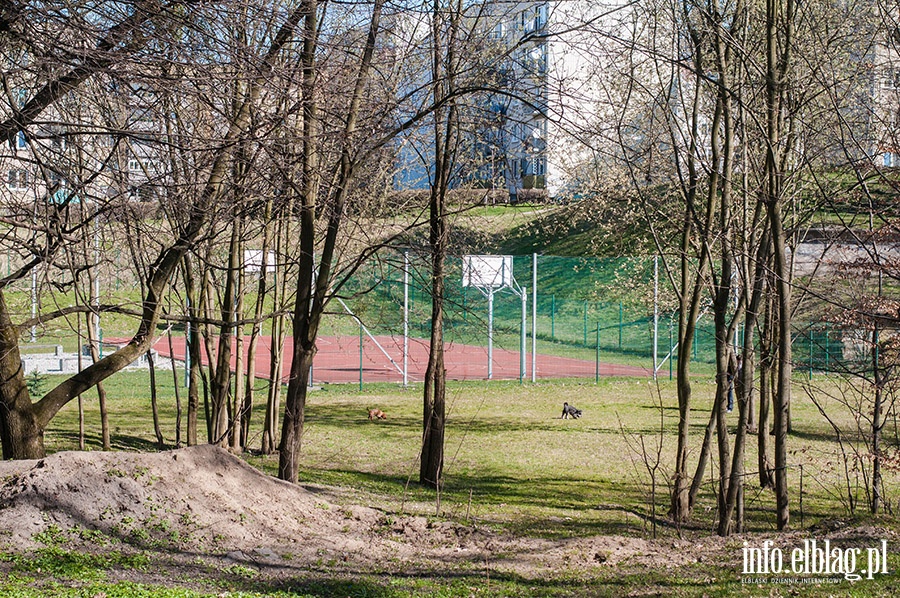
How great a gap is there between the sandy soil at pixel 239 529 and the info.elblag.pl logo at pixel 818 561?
23 centimetres

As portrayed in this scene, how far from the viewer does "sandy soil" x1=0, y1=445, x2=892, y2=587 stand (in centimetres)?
601

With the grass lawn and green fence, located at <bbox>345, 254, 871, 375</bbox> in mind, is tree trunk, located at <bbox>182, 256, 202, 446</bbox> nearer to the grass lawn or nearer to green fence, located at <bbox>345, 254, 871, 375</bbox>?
the grass lawn

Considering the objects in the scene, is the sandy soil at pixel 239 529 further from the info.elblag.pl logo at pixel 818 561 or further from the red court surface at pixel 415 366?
the red court surface at pixel 415 366

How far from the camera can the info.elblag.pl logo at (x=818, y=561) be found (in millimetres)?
6285

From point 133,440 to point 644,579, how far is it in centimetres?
935

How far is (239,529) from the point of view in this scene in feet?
22.3

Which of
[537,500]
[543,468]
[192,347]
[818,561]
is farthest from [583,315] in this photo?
[818,561]

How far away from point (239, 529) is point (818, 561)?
435cm

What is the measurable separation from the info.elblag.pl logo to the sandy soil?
231 millimetres

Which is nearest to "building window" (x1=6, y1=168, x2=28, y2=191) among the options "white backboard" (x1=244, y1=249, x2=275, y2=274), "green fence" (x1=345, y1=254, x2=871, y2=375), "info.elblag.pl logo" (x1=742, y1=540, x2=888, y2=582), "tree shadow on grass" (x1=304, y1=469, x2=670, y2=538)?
"white backboard" (x1=244, y1=249, x2=275, y2=274)

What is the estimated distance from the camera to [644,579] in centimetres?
634

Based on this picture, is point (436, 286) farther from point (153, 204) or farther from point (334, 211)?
point (153, 204)

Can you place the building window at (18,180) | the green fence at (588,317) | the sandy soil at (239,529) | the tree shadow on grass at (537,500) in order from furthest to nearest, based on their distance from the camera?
1. the green fence at (588,317)
2. the tree shadow on grass at (537,500)
3. the building window at (18,180)
4. the sandy soil at (239,529)

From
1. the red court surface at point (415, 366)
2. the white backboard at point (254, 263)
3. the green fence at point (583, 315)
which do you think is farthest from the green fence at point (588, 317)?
the white backboard at point (254, 263)
